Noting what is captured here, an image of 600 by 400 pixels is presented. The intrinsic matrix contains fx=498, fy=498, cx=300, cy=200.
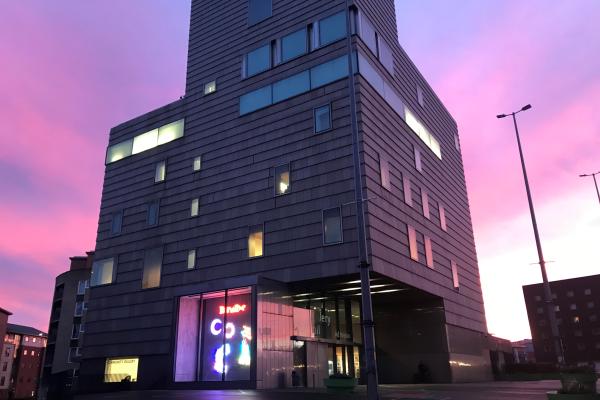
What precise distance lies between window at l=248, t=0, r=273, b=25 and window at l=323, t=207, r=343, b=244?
20.6m

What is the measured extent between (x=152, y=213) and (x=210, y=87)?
13.1 meters

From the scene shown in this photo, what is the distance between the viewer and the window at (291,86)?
40781mm

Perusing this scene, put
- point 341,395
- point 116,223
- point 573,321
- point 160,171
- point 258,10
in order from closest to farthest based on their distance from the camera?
1. point 341,395
2. point 258,10
3. point 160,171
4. point 116,223
5. point 573,321

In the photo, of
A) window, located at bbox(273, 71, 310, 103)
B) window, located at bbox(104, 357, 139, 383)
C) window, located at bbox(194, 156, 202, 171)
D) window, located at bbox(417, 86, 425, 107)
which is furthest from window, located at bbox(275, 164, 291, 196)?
window, located at bbox(417, 86, 425, 107)

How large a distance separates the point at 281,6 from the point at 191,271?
80.9 ft

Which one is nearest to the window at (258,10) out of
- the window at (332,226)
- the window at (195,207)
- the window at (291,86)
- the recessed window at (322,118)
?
the window at (291,86)

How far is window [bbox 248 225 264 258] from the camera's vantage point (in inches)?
1518

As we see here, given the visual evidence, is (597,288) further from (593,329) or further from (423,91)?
(423,91)

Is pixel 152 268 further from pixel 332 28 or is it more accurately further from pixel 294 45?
pixel 332 28

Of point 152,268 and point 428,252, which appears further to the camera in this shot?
point 152,268

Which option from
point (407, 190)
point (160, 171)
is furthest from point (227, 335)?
point (160, 171)

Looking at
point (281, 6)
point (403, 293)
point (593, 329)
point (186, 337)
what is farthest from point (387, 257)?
point (593, 329)

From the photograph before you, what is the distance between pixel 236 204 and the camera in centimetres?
4091

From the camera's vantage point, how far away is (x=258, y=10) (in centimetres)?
4634
